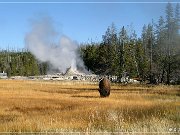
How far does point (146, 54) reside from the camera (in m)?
98.9

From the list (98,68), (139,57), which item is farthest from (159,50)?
(98,68)

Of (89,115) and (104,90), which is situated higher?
(89,115)

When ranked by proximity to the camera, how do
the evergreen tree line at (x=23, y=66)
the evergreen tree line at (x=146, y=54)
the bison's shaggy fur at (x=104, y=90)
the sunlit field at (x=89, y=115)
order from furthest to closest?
the evergreen tree line at (x=23, y=66)
the evergreen tree line at (x=146, y=54)
the bison's shaggy fur at (x=104, y=90)
the sunlit field at (x=89, y=115)

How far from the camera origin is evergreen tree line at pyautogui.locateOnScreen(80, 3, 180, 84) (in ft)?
242

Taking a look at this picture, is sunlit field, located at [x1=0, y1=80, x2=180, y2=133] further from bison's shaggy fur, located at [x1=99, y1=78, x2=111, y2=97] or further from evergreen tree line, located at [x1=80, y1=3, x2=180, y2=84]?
evergreen tree line, located at [x1=80, y1=3, x2=180, y2=84]

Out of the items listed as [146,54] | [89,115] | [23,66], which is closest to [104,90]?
[89,115]

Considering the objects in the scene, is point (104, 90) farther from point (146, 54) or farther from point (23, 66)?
point (23, 66)

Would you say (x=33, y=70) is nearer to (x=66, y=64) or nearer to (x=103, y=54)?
(x=66, y=64)

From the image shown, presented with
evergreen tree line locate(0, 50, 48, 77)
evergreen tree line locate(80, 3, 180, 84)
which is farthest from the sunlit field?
evergreen tree line locate(0, 50, 48, 77)

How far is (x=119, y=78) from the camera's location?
90812 millimetres

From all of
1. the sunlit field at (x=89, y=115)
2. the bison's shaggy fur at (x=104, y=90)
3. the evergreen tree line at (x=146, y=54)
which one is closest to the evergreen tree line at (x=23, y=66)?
the evergreen tree line at (x=146, y=54)

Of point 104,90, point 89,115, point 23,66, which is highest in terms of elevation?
point 89,115

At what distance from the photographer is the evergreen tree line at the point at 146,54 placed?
73.6 metres

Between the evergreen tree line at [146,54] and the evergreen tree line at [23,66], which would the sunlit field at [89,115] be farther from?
the evergreen tree line at [23,66]
